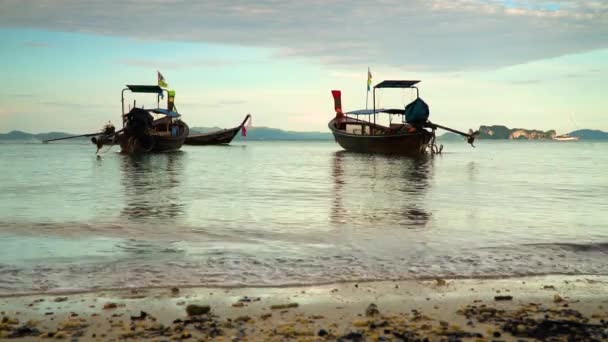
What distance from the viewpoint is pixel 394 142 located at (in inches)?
2099

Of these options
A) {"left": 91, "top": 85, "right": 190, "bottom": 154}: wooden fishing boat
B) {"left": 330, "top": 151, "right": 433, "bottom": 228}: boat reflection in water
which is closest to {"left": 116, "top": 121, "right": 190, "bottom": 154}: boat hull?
{"left": 91, "top": 85, "right": 190, "bottom": 154}: wooden fishing boat

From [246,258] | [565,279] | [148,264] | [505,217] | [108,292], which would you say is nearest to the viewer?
[108,292]

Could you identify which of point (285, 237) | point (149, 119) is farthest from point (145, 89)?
point (285, 237)

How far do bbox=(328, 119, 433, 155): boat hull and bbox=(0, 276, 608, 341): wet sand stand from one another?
4592cm

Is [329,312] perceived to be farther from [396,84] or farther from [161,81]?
[161,81]

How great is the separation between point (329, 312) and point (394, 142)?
48.7m

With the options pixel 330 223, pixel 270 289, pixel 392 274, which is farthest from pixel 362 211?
pixel 270 289

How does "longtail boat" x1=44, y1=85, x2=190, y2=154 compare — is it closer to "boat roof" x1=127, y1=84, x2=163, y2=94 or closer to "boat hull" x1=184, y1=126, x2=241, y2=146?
"boat roof" x1=127, y1=84, x2=163, y2=94

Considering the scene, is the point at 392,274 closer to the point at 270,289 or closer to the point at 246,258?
the point at 270,289

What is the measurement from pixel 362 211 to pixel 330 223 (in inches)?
105

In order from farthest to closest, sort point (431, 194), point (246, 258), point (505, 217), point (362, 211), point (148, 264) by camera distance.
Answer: point (431, 194) → point (362, 211) → point (505, 217) → point (246, 258) → point (148, 264)

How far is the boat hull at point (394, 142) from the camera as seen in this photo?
2060 inches

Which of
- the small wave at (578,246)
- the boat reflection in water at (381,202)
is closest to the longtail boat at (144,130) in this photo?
the boat reflection in water at (381,202)

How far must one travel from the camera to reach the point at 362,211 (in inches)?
605
